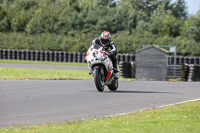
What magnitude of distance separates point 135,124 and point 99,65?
16.7 ft

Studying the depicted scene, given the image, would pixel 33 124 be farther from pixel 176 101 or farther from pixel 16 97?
pixel 176 101

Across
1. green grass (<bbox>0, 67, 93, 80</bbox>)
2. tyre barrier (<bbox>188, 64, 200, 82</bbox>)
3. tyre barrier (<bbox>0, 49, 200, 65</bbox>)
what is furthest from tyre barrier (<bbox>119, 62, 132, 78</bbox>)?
tyre barrier (<bbox>0, 49, 200, 65</bbox>)

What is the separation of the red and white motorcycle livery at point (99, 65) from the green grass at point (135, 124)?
3.45 metres

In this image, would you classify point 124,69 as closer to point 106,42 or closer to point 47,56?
point 106,42

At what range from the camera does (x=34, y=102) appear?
915 cm

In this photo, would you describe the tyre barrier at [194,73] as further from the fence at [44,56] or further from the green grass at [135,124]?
the fence at [44,56]

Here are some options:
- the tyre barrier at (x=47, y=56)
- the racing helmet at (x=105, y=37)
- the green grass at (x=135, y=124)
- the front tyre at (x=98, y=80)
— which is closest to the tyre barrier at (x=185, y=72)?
the racing helmet at (x=105, y=37)

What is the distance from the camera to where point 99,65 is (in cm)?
1160

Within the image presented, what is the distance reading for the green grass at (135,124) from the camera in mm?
6074

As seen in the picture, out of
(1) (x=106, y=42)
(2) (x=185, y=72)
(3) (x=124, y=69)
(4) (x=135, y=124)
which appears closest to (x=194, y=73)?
(2) (x=185, y=72)

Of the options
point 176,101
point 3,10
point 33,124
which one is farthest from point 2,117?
point 3,10

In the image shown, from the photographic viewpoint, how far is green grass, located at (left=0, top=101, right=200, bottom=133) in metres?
6.07

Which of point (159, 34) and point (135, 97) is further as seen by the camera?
point (159, 34)

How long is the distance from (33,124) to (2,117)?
0.87 meters
